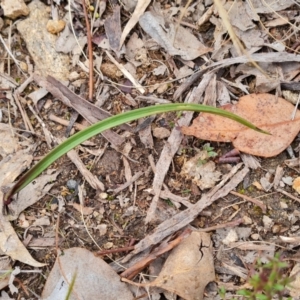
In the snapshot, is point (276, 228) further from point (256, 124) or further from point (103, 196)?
point (103, 196)

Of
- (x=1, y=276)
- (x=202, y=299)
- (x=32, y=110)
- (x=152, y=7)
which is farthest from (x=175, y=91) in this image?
(x=1, y=276)

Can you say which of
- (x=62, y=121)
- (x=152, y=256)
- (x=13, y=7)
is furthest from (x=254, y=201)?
(x=13, y=7)

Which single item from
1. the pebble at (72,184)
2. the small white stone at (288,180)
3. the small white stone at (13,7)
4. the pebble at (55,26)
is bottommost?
the small white stone at (288,180)

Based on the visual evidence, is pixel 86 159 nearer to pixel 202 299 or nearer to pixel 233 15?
pixel 202 299

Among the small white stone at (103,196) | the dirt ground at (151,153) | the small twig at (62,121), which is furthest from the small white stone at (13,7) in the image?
the small white stone at (103,196)

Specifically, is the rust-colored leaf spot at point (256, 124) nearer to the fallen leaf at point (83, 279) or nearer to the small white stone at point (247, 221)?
the small white stone at point (247, 221)

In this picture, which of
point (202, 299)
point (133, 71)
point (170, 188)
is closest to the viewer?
point (202, 299)

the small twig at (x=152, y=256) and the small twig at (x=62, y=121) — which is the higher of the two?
the small twig at (x=62, y=121)
